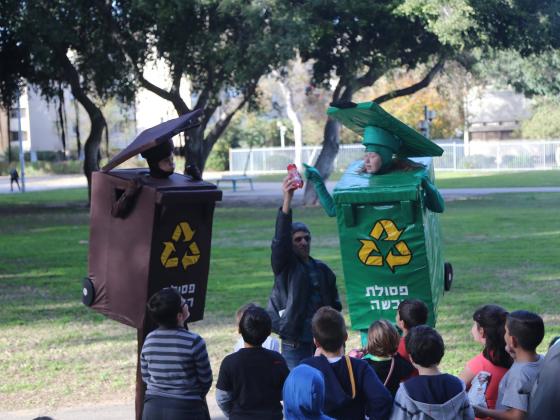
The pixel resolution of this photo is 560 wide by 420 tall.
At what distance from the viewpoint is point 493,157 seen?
55594 mm

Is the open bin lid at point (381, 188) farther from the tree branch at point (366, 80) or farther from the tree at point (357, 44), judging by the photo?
the tree branch at point (366, 80)

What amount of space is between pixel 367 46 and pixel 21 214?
37.3 ft

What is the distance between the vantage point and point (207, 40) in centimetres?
2494

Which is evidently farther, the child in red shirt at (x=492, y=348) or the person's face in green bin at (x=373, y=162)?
the person's face in green bin at (x=373, y=162)

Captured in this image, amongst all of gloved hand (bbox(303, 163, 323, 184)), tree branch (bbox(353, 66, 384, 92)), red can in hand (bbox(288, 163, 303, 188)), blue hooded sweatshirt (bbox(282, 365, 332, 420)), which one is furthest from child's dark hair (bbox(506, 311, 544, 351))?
tree branch (bbox(353, 66, 384, 92))

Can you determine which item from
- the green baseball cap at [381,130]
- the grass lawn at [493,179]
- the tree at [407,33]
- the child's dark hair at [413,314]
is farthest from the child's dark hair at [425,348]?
the grass lawn at [493,179]

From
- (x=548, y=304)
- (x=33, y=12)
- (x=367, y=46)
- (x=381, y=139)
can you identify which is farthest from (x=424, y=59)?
(x=381, y=139)

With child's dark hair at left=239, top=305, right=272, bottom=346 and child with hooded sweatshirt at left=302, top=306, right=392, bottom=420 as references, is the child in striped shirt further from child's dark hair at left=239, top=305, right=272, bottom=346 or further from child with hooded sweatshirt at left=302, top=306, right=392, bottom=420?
child with hooded sweatshirt at left=302, top=306, right=392, bottom=420

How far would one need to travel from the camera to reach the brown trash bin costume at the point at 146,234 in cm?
530

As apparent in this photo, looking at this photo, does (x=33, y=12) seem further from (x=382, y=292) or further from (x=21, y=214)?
(x=382, y=292)

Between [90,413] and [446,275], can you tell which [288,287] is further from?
[90,413]

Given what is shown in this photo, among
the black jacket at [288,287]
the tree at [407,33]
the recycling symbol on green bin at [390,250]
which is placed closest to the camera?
the black jacket at [288,287]

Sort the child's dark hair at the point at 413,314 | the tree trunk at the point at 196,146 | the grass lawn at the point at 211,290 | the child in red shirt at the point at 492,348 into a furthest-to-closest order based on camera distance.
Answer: the tree trunk at the point at 196,146 < the grass lawn at the point at 211,290 < the child's dark hair at the point at 413,314 < the child in red shirt at the point at 492,348

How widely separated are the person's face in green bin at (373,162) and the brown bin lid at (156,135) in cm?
134
